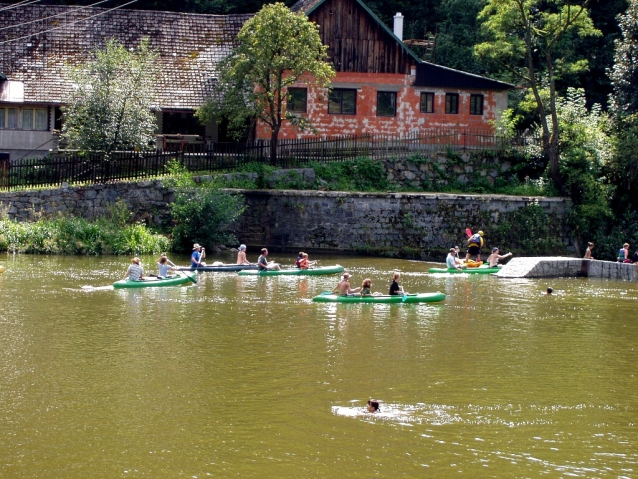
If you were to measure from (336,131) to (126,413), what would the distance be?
1182 inches

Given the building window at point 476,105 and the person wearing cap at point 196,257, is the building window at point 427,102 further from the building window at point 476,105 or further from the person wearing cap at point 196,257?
the person wearing cap at point 196,257

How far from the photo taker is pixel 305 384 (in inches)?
646

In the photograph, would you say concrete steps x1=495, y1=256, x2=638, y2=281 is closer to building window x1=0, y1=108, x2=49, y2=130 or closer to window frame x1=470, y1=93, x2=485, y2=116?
window frame x1=470, y1=93, x2=485, y2=116

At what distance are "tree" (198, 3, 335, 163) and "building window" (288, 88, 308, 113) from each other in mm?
2951

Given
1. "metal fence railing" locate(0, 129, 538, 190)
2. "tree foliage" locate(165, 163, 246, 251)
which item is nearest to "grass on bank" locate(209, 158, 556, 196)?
"metal fence railing" locate(0, 129, 538, 190)

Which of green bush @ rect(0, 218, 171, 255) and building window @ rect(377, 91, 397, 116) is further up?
building window @ rect(377, 91, 397, 116)

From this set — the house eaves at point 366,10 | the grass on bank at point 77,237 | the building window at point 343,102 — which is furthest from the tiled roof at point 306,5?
the grass on bank at point 77,237

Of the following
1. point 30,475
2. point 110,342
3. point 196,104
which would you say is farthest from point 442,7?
point 30,475

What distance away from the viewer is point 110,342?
1933cm

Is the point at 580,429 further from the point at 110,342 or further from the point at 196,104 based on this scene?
the point at 196,104

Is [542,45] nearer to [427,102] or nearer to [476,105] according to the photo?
[476,105]

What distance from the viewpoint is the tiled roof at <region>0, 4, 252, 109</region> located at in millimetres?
41750

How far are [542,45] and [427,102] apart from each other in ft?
25.6

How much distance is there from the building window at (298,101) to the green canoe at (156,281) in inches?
660
